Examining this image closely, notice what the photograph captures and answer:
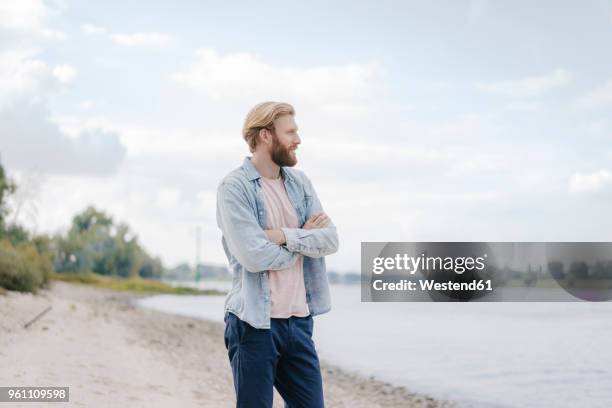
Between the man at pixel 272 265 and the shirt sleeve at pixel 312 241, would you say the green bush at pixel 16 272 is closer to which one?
the man at pixel 272 265

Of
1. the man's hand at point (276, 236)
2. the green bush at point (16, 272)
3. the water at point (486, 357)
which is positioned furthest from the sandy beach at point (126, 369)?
the man's hand at point (276, 236)

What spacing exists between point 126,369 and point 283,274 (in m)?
6.21

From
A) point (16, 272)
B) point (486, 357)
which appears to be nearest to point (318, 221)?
point (486, 357)

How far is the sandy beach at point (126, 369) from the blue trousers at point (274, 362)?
376cm

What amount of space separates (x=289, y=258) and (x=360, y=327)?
61.8 ft

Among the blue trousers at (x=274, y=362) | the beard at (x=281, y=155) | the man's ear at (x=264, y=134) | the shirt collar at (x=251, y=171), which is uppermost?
the man's ear at (x=264, y=134)

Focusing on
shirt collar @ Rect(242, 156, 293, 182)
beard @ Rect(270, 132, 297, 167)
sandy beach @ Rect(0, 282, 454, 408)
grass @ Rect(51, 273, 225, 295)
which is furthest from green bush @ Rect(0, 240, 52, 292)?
grass @ Rect(51, 273, 225, 295)

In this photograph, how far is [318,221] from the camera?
3.09 metres

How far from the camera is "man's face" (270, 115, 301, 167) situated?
3008 millimetres

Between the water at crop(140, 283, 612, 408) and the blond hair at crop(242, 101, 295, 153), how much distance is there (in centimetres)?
665

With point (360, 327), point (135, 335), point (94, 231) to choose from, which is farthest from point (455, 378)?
point (94, 231)

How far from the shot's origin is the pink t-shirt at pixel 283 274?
2.92m

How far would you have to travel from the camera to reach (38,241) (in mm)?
36688

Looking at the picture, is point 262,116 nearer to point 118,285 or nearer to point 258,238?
point 258,238
